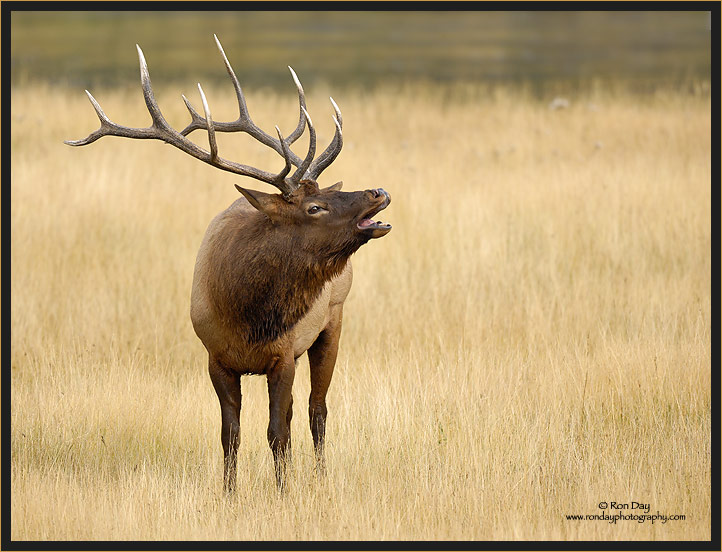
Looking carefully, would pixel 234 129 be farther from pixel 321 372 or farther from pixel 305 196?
pixel 321 372

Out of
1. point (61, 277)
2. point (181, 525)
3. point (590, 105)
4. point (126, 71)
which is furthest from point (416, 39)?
point (181, 525)

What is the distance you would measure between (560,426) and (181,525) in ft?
6.87

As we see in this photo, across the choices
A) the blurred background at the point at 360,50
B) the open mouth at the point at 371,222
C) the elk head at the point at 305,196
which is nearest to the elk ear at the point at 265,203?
the elk head at the point at 305,196

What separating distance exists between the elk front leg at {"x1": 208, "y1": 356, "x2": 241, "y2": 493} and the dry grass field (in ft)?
0.31

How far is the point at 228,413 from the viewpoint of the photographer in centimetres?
470

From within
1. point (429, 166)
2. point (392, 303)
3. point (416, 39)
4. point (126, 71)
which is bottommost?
point (392, 303)

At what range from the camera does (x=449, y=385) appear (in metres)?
5.84

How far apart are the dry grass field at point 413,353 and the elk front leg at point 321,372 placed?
142 mm

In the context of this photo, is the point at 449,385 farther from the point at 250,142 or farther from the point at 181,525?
the point at 250,142

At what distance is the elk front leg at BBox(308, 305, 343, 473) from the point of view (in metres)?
5.14

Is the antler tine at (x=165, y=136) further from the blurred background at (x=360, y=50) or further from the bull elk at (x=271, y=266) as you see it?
the blurred background at (x=360, y=50)

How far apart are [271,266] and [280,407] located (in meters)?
0.66

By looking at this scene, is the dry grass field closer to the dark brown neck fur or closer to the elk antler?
the dark brown neck fur

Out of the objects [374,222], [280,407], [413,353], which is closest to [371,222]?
[374,222]
